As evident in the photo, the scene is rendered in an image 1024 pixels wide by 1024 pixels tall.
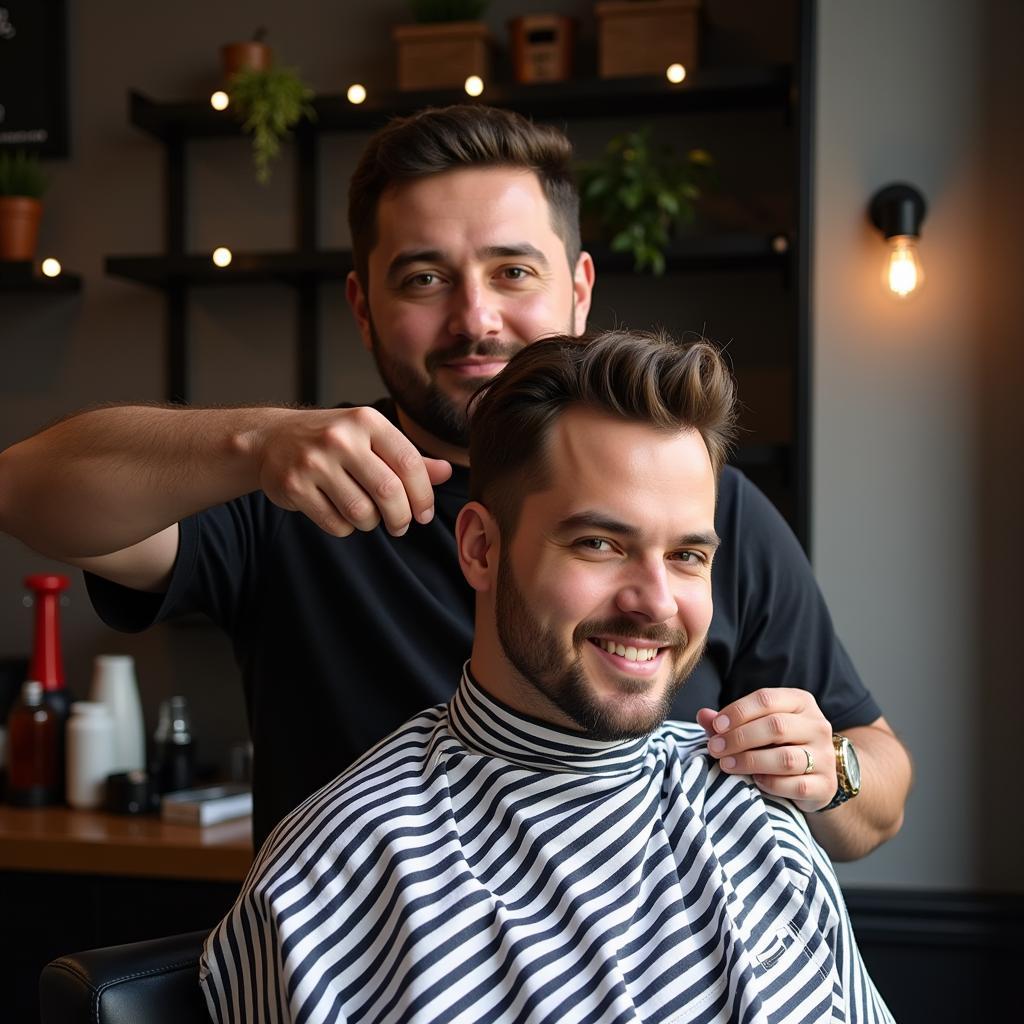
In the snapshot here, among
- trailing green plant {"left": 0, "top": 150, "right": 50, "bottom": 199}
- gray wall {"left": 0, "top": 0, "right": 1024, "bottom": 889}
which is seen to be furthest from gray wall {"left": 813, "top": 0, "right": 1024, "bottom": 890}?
trailing green plant {"left": 0, "top": 150, "right": 50, "bottom": 199}

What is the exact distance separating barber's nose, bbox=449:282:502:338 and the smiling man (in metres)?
0.26

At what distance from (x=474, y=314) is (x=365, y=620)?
0.45 meters

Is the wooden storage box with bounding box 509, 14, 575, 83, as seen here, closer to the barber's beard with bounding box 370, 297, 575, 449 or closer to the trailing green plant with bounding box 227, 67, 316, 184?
the trailing green plant with bounding box 227, 67, 316, 184

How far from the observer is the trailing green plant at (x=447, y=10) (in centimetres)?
326

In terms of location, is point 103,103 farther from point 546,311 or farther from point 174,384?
point 546,311

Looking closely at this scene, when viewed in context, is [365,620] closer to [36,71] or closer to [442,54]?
[442,54]

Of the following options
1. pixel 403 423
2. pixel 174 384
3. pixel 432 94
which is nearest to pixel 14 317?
pixel 174 384

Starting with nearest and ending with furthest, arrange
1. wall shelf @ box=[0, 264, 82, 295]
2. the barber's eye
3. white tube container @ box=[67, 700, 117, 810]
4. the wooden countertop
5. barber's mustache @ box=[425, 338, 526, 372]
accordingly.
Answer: the barber's eye → barber's mustache @ box=[425, 338, 526, 372] → the wooden countertop → white tube container @ box=[67, 700, 117, 810] → wall shelf @ box=[0, 264, 82, 295]

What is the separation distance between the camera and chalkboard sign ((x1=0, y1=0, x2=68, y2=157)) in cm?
362

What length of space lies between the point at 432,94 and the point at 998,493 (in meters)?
1.69

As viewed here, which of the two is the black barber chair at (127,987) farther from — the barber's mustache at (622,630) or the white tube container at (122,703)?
the white tube container at (122,703)

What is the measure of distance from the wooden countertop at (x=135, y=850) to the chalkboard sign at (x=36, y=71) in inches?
76.4

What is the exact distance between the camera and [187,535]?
5.60 ft

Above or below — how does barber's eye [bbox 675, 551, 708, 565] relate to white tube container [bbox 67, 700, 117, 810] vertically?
above
